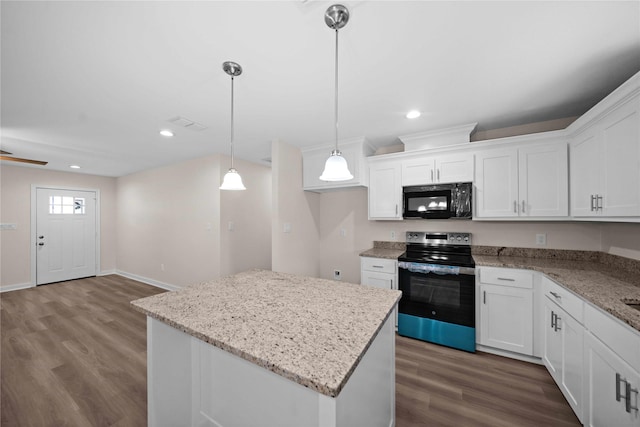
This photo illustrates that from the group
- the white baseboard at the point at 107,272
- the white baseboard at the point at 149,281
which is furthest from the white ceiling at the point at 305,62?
the white baseboard at the point at 107,272

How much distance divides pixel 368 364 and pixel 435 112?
2259mm

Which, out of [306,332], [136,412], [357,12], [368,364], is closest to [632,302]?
[368,364]

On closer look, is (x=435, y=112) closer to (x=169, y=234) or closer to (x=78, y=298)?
(x=169, y=234)

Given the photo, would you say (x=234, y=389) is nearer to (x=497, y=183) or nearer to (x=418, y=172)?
(x=418, y=172)

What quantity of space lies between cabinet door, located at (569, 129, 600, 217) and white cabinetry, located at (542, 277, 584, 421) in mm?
696

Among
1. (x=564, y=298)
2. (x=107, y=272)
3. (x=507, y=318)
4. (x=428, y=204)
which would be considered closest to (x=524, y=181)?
(x=428, y=204)

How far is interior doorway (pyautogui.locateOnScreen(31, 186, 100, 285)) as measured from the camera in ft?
15.7

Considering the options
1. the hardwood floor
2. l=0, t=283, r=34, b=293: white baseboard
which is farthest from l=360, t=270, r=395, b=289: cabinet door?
l=0, t=283, r=34, b=293: white baseboard

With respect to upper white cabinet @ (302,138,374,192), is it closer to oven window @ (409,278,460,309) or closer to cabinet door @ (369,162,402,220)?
cabinet door @ (369,162,402,220)

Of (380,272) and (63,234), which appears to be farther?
(63,234)

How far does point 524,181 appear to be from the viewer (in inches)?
94.3

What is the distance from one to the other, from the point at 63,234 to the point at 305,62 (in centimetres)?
661

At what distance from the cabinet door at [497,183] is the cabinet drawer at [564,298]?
29.6 inches

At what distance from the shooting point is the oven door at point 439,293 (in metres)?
2.38
